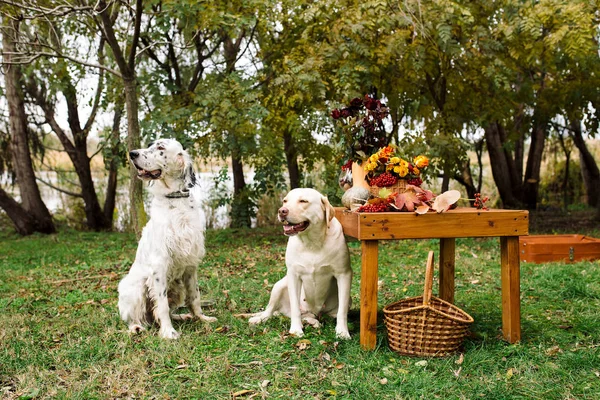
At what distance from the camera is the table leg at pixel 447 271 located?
4.38 meters

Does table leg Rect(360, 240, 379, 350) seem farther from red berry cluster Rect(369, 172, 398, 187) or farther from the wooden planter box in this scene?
the wooden planter box

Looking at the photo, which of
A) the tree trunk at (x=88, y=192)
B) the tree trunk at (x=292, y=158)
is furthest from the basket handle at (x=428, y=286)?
the tree trunk at (x=88, y=192)

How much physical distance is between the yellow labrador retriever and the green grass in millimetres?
212

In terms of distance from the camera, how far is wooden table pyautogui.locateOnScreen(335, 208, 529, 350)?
11.8 ft

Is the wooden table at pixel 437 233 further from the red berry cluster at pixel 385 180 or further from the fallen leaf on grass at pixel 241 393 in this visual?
the fallen leaf on grass at pixel 241 393

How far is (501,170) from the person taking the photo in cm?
1266

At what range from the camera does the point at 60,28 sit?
1152 cm

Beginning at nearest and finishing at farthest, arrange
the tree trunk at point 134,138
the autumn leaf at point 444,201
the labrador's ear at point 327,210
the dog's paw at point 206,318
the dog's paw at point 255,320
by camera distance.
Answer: the autumn leaf at point 444,201 → the labrador's ear at point 327,210 → the dog's paw at point 255,320 → the dog's paw at point 206,318 → the tree trunk at point 134,138

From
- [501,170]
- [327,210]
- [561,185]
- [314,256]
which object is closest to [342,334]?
[314,256]

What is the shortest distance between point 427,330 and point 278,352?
39.4 inches

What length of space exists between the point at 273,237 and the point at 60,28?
254 inches

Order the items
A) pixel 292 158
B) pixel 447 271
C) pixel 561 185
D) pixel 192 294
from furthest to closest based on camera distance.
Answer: pixel 561 185
pixel 292 158
pixel 192 294
pixel 447 271

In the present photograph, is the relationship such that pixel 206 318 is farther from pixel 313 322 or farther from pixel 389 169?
pixel 389 169

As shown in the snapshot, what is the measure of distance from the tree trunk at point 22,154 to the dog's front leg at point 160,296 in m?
8.97
